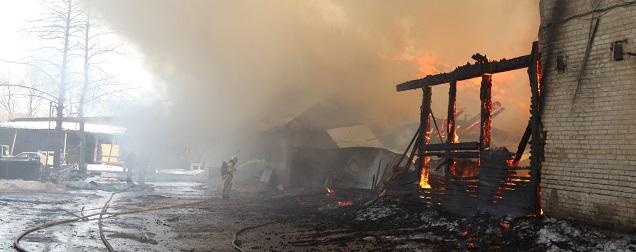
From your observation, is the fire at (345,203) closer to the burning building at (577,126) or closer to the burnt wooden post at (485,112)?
the burning building at (577,126)

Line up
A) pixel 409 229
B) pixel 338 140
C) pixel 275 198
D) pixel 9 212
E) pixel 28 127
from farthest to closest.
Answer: pixel 28 127
pixel 338 140
pixel 275 198
pixel 9 212
pixel 409 229

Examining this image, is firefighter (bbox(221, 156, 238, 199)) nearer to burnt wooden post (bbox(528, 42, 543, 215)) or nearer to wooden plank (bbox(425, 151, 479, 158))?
wooden plank (bbox(425, 151, 479, 158))

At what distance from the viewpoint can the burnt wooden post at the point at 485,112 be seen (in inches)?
405

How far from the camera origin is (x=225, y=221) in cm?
1195

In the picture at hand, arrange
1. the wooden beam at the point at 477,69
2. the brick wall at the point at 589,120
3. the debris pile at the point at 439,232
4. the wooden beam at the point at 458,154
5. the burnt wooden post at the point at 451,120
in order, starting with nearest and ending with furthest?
the brick wall at the point at 589,120 → the debris pile at the point at 439,232 → the wooden beam at the point at 477,69 → the wooden beam at the point at 458,154 → the burnt wooden post at the point at 451,120

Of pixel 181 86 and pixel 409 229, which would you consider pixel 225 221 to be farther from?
pixel 181 86

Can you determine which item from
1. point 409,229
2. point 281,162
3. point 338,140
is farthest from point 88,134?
point 409,229

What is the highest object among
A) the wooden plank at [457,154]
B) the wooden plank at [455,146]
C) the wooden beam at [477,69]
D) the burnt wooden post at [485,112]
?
the wooden beam at [477,69]

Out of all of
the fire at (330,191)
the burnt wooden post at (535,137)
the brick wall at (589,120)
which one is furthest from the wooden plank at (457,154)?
the fire at (330,191)

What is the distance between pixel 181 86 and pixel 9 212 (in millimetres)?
16716

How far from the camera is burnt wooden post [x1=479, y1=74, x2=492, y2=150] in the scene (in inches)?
405

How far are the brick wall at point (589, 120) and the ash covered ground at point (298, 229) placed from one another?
435 mm

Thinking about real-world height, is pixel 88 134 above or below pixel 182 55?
below

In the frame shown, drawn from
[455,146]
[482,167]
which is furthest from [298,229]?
[482,167]
